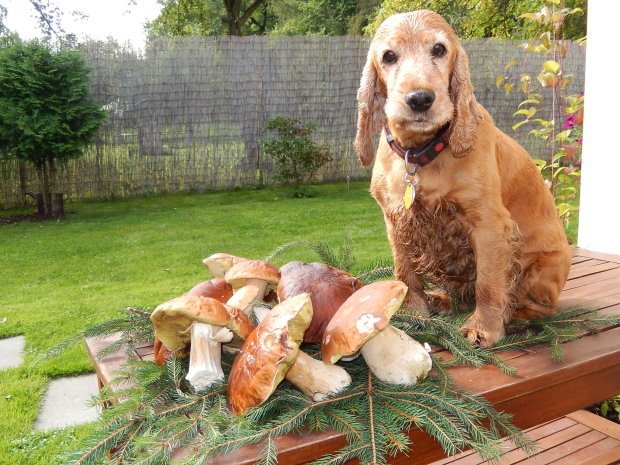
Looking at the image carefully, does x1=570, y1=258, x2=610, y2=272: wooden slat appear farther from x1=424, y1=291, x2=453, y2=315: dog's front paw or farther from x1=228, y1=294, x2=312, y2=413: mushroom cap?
x1=228, y1=294, x2=312, y2=413: mushroom cap

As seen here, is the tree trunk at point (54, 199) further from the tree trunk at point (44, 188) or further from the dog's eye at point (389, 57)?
the dog's eye at point (389, 57)

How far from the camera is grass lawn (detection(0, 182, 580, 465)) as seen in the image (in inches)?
142

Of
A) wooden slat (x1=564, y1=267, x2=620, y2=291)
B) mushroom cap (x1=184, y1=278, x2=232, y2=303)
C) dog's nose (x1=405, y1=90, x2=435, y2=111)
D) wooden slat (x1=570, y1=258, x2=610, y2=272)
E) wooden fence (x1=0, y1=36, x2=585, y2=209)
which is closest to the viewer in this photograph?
dog's nose (x1=405, y1=90, x2=435, y2=111)

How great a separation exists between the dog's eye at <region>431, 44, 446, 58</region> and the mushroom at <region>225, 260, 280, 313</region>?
894mm

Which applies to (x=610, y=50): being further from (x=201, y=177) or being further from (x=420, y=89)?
(x=201, y=177)

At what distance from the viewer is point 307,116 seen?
35.7 feet

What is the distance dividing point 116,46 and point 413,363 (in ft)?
31.1

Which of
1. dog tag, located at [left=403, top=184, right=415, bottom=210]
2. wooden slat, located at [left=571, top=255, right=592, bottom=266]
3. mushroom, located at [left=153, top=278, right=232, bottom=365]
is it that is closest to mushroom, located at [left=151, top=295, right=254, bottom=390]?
mushroom, located at [left=153, top=278, right=232, bottom=365]

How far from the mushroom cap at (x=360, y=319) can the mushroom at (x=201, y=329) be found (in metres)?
0.27

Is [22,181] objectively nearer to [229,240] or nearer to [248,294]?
[229,240]

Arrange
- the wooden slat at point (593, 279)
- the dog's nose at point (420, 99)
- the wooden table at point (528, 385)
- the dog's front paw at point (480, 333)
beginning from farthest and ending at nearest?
the wooden slat at point (593, 279)
the dog's front paw at point (480, 333)
the dog's nose at point (420, 99)
the wooden table at point (528, 385)

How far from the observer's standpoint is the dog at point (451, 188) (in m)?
1.77

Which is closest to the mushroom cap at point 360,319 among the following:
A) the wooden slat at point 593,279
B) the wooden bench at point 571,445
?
the wooden slat at point 593,279

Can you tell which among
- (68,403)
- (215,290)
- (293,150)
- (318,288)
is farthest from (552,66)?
(293,150)
